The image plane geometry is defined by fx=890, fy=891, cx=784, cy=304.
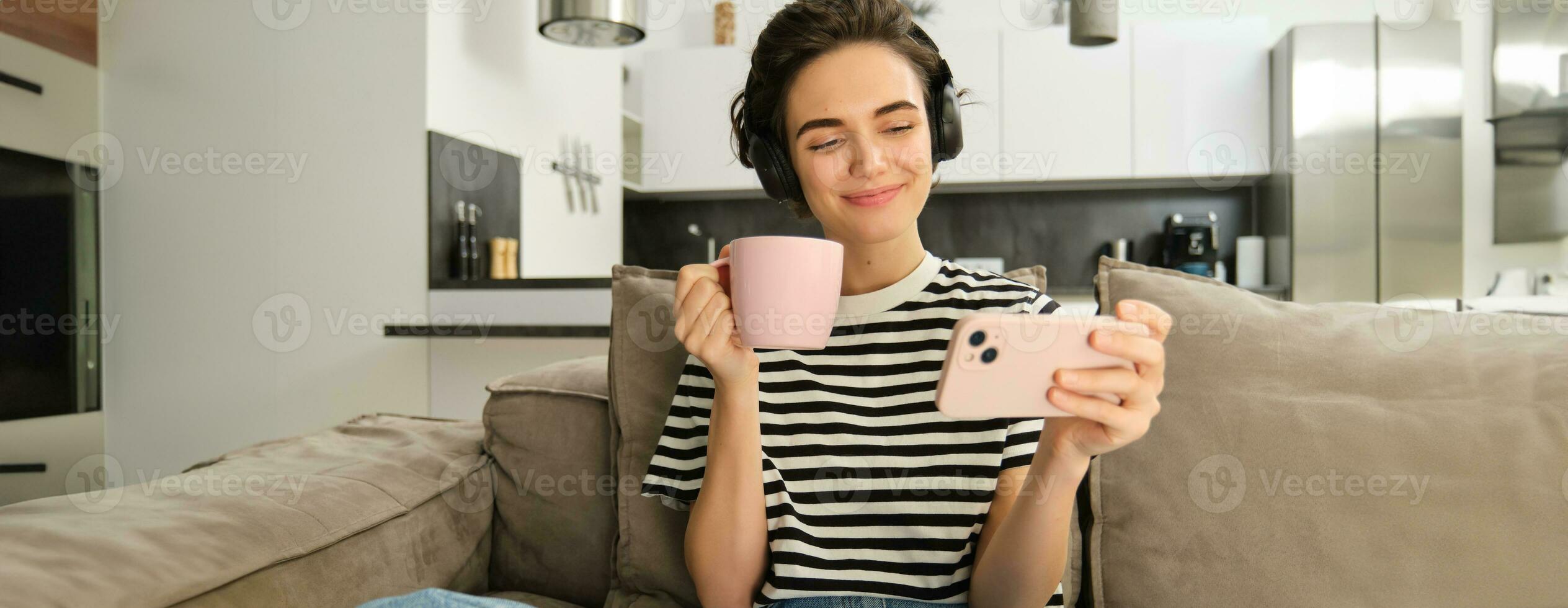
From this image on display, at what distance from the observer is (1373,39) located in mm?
3564

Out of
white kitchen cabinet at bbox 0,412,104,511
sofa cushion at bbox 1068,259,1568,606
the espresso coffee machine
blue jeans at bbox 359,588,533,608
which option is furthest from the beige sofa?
the espresso coffee machine

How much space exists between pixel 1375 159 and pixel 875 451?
11.6ft

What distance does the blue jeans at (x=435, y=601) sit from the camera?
0.70m

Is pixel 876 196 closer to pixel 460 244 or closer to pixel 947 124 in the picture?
pixel 947 124

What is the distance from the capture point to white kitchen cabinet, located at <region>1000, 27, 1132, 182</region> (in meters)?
3.90

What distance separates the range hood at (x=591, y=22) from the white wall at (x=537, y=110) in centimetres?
28

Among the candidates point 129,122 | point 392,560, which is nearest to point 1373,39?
point 392,560

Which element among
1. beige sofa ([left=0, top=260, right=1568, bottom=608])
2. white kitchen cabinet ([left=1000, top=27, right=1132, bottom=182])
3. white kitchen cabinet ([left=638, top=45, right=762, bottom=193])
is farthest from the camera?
white kitchen cabinet ([left=638, top=45, right=762, bottom=193])

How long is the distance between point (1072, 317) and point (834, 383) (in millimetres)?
426

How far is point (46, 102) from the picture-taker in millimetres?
2688

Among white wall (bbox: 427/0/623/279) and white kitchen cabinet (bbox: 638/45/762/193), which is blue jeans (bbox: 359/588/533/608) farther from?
white kitchen cabinet (bbox: 638/45/762/193)

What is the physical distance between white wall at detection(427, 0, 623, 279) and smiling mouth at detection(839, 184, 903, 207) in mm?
2046

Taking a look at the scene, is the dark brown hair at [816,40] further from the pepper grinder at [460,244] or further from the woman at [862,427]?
the pepper grinder at [460,244]

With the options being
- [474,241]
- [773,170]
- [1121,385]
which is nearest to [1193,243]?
[474,241]
